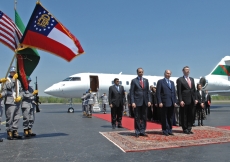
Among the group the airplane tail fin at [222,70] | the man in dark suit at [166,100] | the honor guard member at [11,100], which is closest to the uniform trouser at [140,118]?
the man in dark suit at [166,100]

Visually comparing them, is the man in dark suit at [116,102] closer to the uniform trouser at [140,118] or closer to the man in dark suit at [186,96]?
the uniform trouser at [140,118]

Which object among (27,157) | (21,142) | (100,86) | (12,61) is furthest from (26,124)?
(100,86)

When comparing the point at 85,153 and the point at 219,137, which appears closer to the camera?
the point at 85,153

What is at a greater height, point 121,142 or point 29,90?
point 29,90

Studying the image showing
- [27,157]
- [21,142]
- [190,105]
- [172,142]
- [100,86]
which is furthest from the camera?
[100,86]

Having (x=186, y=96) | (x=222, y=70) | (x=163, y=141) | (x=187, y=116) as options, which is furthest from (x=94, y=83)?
(x=163, y=141)

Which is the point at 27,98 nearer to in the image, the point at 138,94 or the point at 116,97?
the point at 138,94

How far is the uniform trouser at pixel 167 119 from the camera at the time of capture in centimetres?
773

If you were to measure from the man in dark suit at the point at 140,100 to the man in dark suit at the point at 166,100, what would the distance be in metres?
0.43

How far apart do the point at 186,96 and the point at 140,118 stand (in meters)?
1.60

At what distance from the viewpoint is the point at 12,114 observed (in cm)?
750

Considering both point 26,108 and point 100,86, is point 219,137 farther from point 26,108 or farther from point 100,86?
point 100,86

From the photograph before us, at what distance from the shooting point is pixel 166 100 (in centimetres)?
780

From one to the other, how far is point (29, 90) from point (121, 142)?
131 inches
